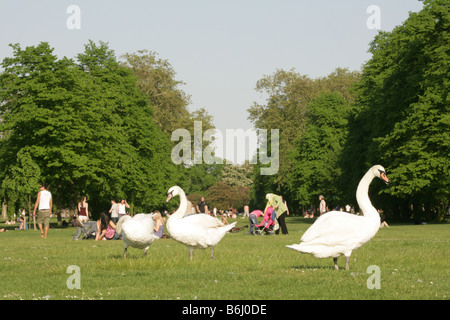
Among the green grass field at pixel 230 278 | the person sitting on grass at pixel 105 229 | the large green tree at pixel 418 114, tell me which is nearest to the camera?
the green grass field at pixel 230 278

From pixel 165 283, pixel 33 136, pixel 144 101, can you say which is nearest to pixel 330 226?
pixel 165 283

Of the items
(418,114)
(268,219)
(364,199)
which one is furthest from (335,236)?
(418,114)

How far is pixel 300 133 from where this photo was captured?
3514 inches

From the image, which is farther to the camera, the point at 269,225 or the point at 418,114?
the point at 418,114

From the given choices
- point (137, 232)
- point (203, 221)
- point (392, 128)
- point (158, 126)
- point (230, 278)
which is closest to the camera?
point (230, 278)

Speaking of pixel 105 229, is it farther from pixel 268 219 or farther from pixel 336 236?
pixel 336 236

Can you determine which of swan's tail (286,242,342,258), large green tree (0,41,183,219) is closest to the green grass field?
swan's tail (286,242,342,258)

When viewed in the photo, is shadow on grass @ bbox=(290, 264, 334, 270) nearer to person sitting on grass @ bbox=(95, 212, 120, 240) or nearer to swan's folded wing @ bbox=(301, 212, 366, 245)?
swan's folded wing @ bbox=(301, 212, 366, 245)

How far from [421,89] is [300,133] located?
3821cm

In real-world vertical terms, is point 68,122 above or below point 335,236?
above

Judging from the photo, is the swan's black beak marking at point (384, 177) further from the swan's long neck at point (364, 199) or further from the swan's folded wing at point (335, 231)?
the swan's folded wing at point (335, 231)

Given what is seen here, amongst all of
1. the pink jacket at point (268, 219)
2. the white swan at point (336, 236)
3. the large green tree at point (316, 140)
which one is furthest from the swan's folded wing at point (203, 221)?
the large green tree at point (316, 140)

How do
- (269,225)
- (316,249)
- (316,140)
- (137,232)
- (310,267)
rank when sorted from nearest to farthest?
(316,249) < (310,267) < (137,232) < (269,225) < (316,140)
